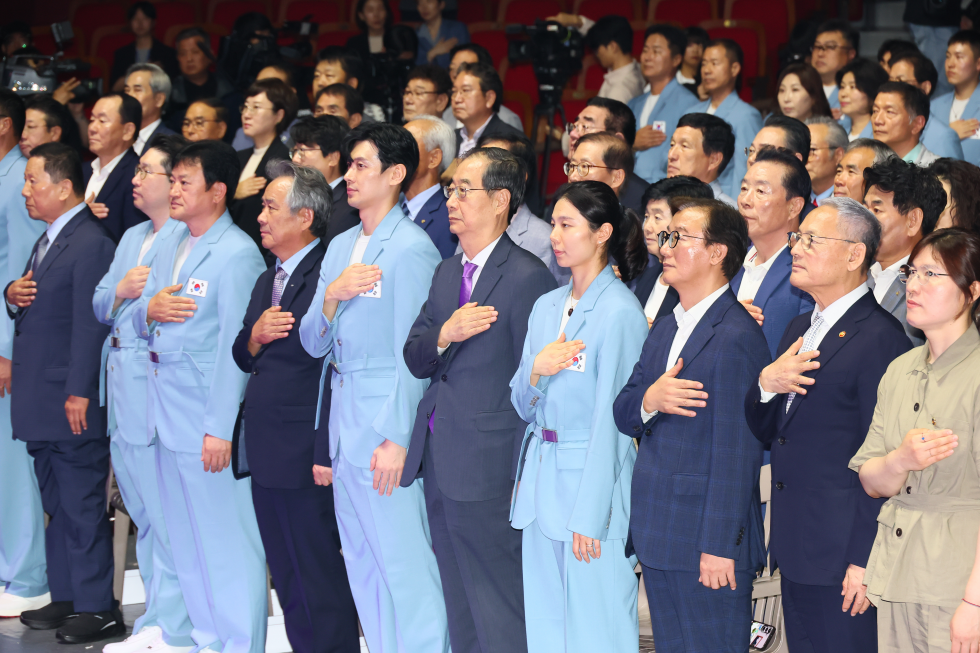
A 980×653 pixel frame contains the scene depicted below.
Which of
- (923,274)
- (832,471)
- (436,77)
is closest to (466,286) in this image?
(832,471)

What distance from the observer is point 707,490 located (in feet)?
8.34

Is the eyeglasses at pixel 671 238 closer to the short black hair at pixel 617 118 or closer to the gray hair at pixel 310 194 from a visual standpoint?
the gray hair at pixel 310 194

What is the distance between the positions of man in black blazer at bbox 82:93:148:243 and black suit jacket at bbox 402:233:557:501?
7.95 ft

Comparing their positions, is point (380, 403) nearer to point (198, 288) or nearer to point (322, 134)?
point (198, 288)

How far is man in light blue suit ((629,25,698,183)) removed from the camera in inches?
219

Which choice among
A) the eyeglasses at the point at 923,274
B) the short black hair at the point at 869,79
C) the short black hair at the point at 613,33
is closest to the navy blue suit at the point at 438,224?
the eyeglasses at the point at 923,274

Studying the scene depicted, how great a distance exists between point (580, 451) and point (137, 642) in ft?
7.10

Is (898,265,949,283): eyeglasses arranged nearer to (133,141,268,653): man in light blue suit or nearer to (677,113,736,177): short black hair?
(677,113,736,177): short black hair

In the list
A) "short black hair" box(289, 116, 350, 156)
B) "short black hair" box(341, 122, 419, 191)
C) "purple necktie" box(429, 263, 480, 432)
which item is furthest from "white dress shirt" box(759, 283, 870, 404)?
"short black hair" box(289, 116, 350, 156)

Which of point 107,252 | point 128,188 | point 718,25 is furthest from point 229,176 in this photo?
point 718,25

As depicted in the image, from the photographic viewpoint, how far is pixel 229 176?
12.7 feet

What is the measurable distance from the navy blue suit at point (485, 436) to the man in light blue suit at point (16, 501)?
235cm

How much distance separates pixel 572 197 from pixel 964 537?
1311 mm

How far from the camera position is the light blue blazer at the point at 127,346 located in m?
3.91
